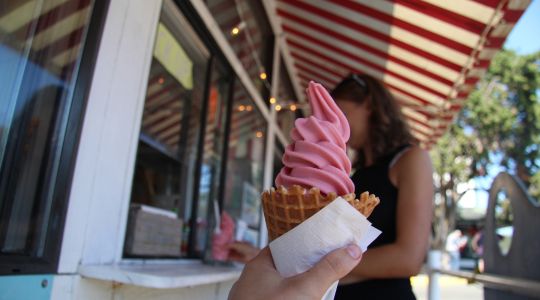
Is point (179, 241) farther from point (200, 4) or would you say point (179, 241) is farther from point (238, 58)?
point (238, 58)

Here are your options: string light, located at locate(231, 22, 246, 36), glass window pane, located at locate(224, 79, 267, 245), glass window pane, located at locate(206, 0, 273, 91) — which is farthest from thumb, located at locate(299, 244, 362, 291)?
string light, located at locate(231, 22, 246, 36)

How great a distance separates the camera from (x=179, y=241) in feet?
8.08

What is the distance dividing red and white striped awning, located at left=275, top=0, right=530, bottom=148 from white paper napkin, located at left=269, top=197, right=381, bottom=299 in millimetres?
2707

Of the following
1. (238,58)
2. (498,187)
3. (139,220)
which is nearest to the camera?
(139,220)

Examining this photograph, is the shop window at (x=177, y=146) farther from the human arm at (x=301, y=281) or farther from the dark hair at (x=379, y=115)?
the human arm at (x=301, y=281)

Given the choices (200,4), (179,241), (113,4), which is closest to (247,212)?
(179,241)

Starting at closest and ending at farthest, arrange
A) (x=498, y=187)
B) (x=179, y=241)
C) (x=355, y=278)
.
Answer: (x=355, y=278) → (x=498, y=187) → (x=179, y=241)

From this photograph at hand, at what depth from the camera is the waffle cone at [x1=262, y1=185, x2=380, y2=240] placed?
3.02 feet

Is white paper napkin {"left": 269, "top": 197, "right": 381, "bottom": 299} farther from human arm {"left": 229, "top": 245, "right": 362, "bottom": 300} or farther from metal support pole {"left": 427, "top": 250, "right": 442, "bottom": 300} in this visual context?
metal support pole {"left": 427, "top": 250, "right": 442, "bottom": 300}

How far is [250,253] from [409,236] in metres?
1.41

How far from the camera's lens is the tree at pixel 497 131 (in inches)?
669

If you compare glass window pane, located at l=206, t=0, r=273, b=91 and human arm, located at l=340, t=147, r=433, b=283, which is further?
glass window pane, located at l=206, t=0, r=273, b=91

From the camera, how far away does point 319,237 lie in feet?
2.66

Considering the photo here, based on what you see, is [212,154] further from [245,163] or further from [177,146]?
[245,163]
